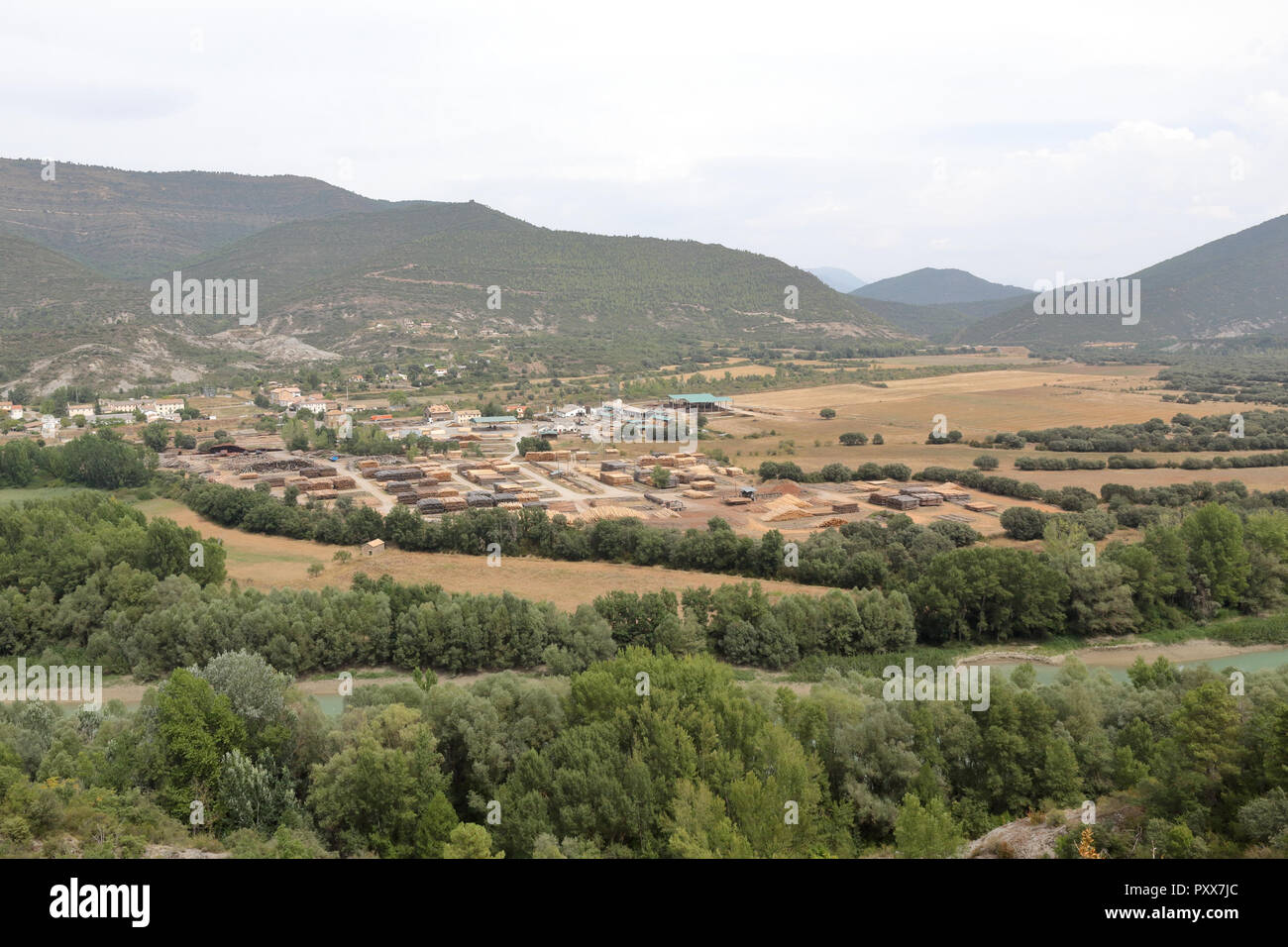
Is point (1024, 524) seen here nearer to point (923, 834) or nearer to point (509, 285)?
point (923, 834)

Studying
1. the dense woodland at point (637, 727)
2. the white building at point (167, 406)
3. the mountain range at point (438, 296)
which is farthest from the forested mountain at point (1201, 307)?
the dense woodland at point (637, 727)

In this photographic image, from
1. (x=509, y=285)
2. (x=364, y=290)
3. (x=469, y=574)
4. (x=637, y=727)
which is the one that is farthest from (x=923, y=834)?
(x=509, y=285)

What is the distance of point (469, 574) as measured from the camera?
31859 mm

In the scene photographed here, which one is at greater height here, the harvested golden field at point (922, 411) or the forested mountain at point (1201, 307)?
the forested mountain at point (1201, 307)

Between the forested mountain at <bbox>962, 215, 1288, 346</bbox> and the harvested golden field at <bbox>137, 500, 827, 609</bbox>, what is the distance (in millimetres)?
145973

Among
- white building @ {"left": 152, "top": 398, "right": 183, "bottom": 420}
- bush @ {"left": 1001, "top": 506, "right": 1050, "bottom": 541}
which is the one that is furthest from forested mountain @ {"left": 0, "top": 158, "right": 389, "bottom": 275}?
bush @ {"left": 1001, "top": 506, "right": 1050, "bottom": 541}

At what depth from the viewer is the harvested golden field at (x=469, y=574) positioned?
29.6 metres

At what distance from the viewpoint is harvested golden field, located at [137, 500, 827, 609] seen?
29.6m

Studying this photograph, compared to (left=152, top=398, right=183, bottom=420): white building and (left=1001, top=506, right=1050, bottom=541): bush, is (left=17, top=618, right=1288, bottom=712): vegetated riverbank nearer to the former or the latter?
(left=1001, top=506, right=1050, bottom=541): bush

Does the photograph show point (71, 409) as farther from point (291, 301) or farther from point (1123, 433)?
point (1123, 433)

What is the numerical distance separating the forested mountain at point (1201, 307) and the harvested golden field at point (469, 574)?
145973 millimetres

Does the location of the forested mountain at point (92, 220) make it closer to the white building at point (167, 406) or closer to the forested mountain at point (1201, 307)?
the white building at point (167, 406)

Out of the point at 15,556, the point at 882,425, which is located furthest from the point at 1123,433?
the point at 15,556

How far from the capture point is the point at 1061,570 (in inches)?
1054
